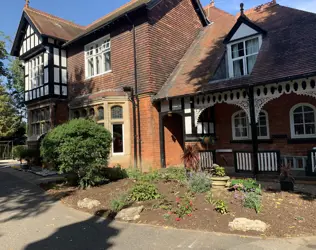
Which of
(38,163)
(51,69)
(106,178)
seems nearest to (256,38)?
(106,178)

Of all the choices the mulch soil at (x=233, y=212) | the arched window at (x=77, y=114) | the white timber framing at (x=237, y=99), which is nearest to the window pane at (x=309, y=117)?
the white timber framing at (x=237, y=99)

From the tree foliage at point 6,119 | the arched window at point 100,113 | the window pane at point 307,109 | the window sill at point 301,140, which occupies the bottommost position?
the window sill at point 301,140

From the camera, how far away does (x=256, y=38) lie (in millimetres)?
11453

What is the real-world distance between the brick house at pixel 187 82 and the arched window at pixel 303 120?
0.12 ft

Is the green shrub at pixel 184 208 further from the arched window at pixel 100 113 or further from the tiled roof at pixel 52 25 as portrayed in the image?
the tiled roof at pixel 52 25

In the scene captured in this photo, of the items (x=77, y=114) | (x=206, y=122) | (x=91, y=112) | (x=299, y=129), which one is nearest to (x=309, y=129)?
(x=299, y=129)

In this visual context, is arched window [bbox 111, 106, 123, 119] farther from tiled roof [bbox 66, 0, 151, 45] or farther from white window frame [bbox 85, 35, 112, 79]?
tiled roof [bbox 66, 0, 151, 45]

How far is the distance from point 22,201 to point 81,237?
13.3 ft

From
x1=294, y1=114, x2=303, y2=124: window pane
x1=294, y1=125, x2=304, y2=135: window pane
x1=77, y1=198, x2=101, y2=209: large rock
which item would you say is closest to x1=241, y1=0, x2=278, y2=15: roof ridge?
x1=294, y1=114, x2=303, y2=124: window pane

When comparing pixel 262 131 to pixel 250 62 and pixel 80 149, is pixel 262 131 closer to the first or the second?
pixel 250 62

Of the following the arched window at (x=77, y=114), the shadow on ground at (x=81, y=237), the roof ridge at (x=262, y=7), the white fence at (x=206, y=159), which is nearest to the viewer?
the shadow on ground at (x=81, y=237)

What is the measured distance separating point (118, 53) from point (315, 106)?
948 centimetres

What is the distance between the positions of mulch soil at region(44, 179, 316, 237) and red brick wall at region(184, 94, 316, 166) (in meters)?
3.60

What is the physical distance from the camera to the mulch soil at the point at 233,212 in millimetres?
5215
